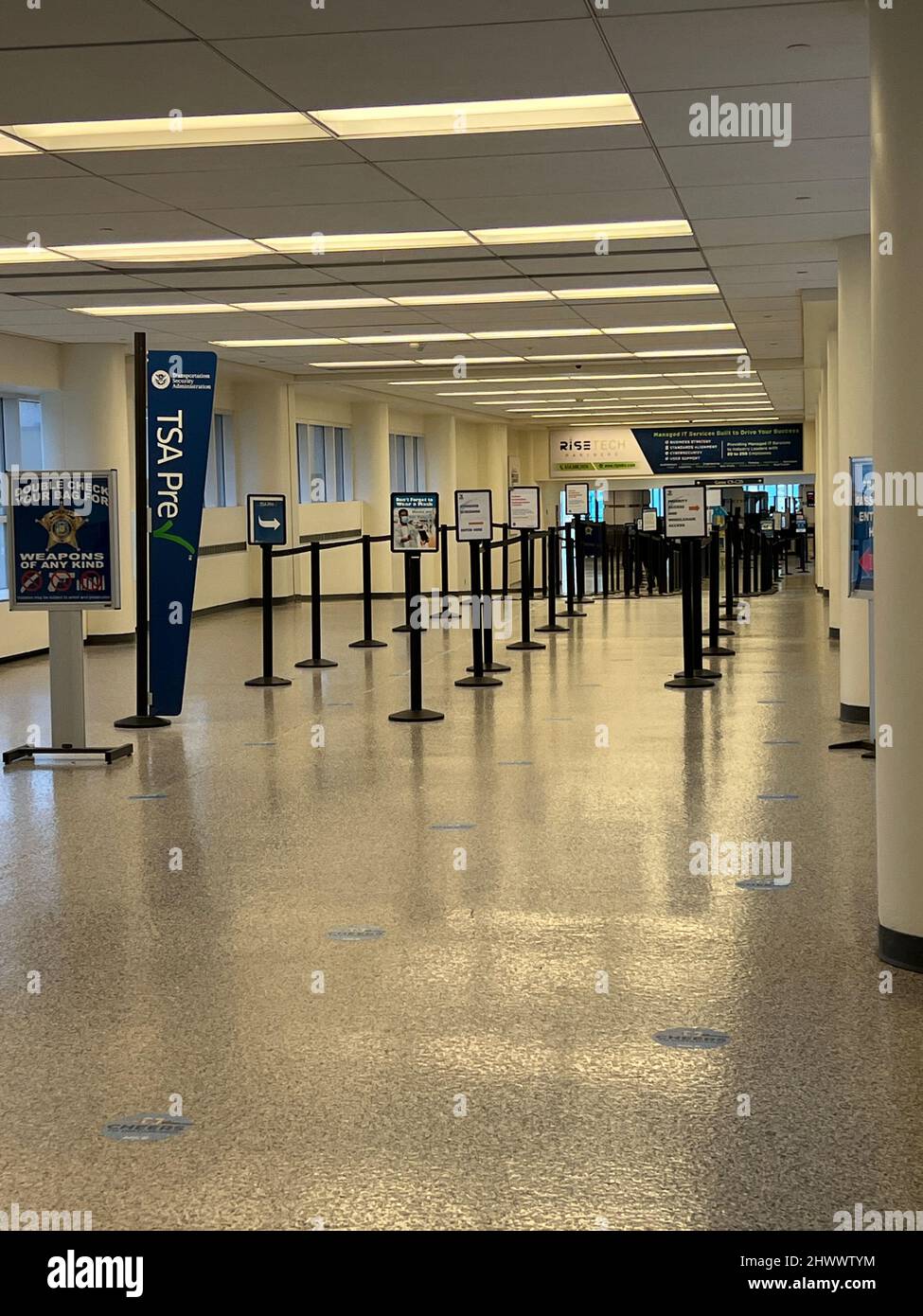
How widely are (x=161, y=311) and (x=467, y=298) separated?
2.41m

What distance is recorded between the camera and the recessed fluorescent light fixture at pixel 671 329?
14.1m

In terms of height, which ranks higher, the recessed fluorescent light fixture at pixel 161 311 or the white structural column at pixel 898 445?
the recessed fluorescent light fixture at pixel 161 311

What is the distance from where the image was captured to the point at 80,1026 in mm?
4051

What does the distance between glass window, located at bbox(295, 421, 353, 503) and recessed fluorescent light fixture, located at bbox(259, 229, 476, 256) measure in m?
11.9

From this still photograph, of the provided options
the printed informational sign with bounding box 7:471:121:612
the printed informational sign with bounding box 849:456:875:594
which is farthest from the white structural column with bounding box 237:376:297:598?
the printed informational sign with bounding box 849:456:875:594

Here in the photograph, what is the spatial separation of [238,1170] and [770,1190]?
3.46ft

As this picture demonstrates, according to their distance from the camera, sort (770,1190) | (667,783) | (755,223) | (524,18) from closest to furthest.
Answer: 1. (770,1190)
2. (524,18)
3. (667,783)
4. (755,223)

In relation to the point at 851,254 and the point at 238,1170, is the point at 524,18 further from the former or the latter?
the point at 851,254

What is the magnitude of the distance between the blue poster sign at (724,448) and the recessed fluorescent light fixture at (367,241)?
24477mm

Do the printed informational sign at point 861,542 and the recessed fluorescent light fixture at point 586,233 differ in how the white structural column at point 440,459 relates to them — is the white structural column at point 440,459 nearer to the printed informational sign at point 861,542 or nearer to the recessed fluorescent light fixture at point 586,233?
the recessed fluorescent light fixture at point 586,233

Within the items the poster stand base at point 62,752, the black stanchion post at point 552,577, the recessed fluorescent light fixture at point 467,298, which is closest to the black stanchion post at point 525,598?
the black stanchion post at point 552,577

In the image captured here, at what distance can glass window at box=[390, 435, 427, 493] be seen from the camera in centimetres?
2697

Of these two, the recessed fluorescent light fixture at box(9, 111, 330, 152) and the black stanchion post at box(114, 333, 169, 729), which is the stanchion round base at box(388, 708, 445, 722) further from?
the recessed fluorescent light fixture at box(9, 111, 330, 152)

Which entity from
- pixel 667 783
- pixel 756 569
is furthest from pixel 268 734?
pixel 756 569
